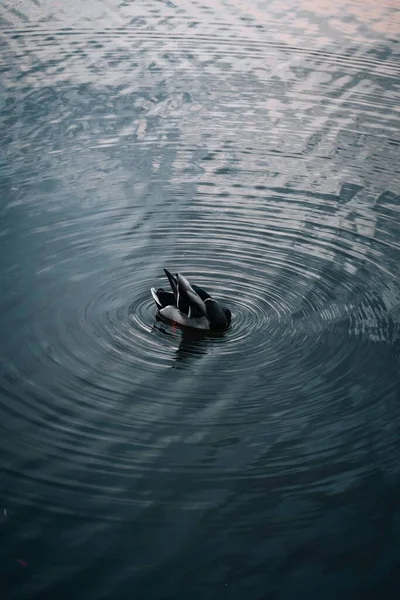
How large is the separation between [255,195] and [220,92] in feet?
22.7

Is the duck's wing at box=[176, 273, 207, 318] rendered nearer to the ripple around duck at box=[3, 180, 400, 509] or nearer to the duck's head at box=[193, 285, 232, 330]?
the duck's head at box=[193, 285, 232, 330]

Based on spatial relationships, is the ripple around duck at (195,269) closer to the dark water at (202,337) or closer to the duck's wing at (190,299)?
the dark water at (202,337)

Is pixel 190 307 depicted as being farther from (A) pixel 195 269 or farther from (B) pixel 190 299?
(A) pixel 195 269

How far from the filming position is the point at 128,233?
1659 cm

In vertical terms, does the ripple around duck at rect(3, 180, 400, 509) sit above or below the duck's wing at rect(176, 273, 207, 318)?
below

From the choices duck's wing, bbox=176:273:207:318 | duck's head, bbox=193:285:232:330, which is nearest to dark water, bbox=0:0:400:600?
duck's head, bbox=193:285:232:330

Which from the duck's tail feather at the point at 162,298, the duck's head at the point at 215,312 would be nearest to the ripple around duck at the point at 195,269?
the duck's head at the point at 215,312

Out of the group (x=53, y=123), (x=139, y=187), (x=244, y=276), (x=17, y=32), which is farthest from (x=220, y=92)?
(x=244, y=276)

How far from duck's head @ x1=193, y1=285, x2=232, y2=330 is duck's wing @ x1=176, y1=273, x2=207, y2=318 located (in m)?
0.08

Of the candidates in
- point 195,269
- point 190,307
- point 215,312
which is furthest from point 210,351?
point 195,269

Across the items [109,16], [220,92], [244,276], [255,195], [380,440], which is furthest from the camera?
[109,16]

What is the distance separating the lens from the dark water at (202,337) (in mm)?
9406

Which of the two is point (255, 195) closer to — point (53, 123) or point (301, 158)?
point (301, 158)

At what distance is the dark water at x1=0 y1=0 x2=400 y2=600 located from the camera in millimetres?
9406
